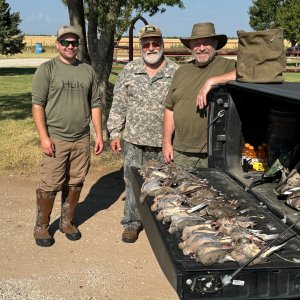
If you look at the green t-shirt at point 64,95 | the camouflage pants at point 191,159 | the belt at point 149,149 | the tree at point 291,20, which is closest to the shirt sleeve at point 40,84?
the green t-shirt at point 64,95

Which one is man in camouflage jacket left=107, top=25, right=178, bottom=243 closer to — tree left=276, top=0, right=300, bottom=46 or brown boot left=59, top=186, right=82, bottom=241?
brown boot left=59, top=186, right=82, bottom=241

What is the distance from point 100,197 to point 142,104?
2.18 meters

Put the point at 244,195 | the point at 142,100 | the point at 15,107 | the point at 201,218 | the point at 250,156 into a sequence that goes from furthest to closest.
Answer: the point at 15,107, the point at 142,100, the point at 250,156, the point at 244,195, the point at 201,218

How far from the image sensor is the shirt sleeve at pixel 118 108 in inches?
203

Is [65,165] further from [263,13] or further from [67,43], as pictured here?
[263,13]

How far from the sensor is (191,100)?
453cm

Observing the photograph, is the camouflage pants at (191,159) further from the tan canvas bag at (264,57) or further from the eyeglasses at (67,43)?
the eyeglasses at (67,43)

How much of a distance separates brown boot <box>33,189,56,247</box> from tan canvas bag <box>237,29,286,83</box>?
243cm

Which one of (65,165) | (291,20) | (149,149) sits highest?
(291,20)

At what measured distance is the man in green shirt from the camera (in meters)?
4.85

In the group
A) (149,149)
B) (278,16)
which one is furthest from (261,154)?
(278,16)

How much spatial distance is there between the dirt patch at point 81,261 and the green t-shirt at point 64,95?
1129 millimetres

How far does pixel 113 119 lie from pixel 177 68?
835mm

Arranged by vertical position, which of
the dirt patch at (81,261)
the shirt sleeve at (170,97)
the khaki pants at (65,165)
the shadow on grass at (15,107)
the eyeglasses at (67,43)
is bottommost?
the shadow on grass at (15,107)
